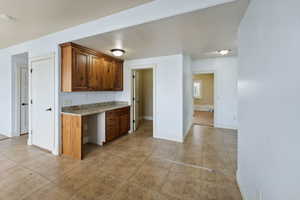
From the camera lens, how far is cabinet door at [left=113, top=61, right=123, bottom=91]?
407 cm

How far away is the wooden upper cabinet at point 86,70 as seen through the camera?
273 centimetres

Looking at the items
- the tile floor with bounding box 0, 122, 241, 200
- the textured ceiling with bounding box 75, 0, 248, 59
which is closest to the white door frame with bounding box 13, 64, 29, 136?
the tile floor with bounding box 0, 122, 241, 200

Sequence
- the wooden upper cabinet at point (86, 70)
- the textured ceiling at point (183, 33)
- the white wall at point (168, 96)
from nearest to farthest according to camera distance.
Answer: the textured ceiling at point (183, 33)
the wooden upper cabinet at point (86, 70)
the white wall at point (168, 96)

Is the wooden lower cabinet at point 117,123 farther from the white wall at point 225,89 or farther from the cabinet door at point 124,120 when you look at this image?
the white wall at point 225,89

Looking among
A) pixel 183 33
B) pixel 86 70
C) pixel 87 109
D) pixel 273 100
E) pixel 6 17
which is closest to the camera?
pixel 273 100

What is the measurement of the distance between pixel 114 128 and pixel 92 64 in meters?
1.74

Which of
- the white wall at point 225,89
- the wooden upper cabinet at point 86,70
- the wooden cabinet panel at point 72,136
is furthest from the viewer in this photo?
the white wall at point 225,89

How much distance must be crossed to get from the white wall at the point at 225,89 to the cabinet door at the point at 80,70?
402cm

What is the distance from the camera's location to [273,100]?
0.95 meters

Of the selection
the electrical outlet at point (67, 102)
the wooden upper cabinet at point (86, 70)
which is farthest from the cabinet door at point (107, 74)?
the electrical outlet at point (67, 102)

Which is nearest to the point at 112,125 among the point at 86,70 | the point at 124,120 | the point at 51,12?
the point at 124,120

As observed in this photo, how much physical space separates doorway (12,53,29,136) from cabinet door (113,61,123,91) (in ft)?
8.30

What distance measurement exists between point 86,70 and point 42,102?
120 cm

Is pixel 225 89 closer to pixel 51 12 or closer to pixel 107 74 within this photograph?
pixel 107 74
